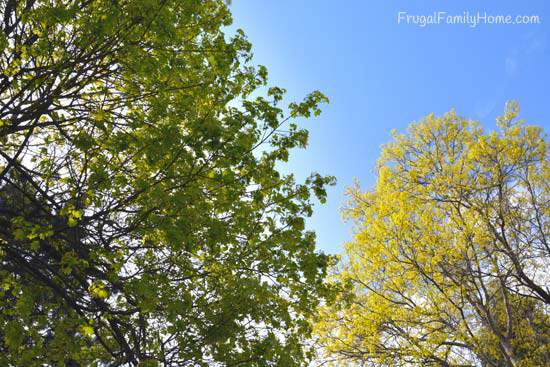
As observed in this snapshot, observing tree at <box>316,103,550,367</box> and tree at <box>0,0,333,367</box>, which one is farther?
tree at <box>316,103,550,367</box>

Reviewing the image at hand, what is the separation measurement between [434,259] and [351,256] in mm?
2866

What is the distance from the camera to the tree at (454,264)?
11.2m

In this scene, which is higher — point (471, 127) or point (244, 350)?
point (471, 127)

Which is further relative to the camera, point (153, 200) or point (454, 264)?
point (454, 264)

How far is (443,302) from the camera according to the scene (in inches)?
454

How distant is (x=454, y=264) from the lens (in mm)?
11227

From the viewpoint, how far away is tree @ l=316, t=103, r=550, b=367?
11.2 meters

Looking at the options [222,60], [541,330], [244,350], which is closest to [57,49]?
[222,60]

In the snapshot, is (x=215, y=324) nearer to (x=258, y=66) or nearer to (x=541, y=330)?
(x=258, y=66)

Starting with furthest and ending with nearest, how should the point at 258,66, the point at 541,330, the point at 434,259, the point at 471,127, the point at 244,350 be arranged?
the point at 471,127
the point at 541,330
the point at 434,259
the point at 258,66
the point at 244,350

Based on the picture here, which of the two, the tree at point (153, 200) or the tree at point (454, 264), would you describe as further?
the tree at point (454, 264)

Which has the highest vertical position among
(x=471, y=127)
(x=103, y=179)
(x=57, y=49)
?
(x=471, y=127)

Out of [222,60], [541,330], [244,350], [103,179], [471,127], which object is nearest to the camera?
[103,179]

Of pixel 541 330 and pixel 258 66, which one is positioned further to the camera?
pixel 541 330
